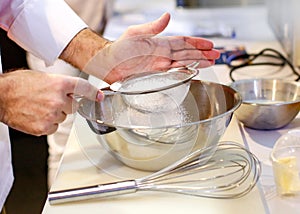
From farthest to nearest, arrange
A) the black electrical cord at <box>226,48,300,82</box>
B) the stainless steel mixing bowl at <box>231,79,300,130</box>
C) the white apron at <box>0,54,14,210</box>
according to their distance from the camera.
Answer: the black electrical cord at <box>226,48,300,82</box> < the white apron at <box>0,54,14,210</box> < the stainless steel mixing bowl at <box>231,79,300,130</box>

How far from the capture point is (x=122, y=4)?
2283mm

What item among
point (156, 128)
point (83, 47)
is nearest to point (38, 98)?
point (156, 128)

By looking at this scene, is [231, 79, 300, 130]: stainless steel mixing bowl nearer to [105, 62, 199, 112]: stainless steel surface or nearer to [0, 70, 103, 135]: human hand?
[105, 62, 199, 112]: stainless steel surface

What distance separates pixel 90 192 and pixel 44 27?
478 millimetres

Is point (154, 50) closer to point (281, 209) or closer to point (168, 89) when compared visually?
point (168, 89)

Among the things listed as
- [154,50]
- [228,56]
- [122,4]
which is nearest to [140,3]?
[122,4]

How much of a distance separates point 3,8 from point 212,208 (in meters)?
0.61

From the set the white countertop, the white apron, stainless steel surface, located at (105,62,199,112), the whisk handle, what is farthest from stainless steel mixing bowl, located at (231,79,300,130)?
the white apron

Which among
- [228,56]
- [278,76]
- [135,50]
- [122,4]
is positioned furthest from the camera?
[122,4]

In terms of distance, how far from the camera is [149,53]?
924mm

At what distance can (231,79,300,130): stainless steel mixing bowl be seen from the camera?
2.84 ft

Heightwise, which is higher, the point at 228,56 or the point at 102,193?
the point at 102,193

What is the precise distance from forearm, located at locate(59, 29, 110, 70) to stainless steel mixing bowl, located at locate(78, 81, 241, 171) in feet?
0.73

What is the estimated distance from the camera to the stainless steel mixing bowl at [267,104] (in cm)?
87
